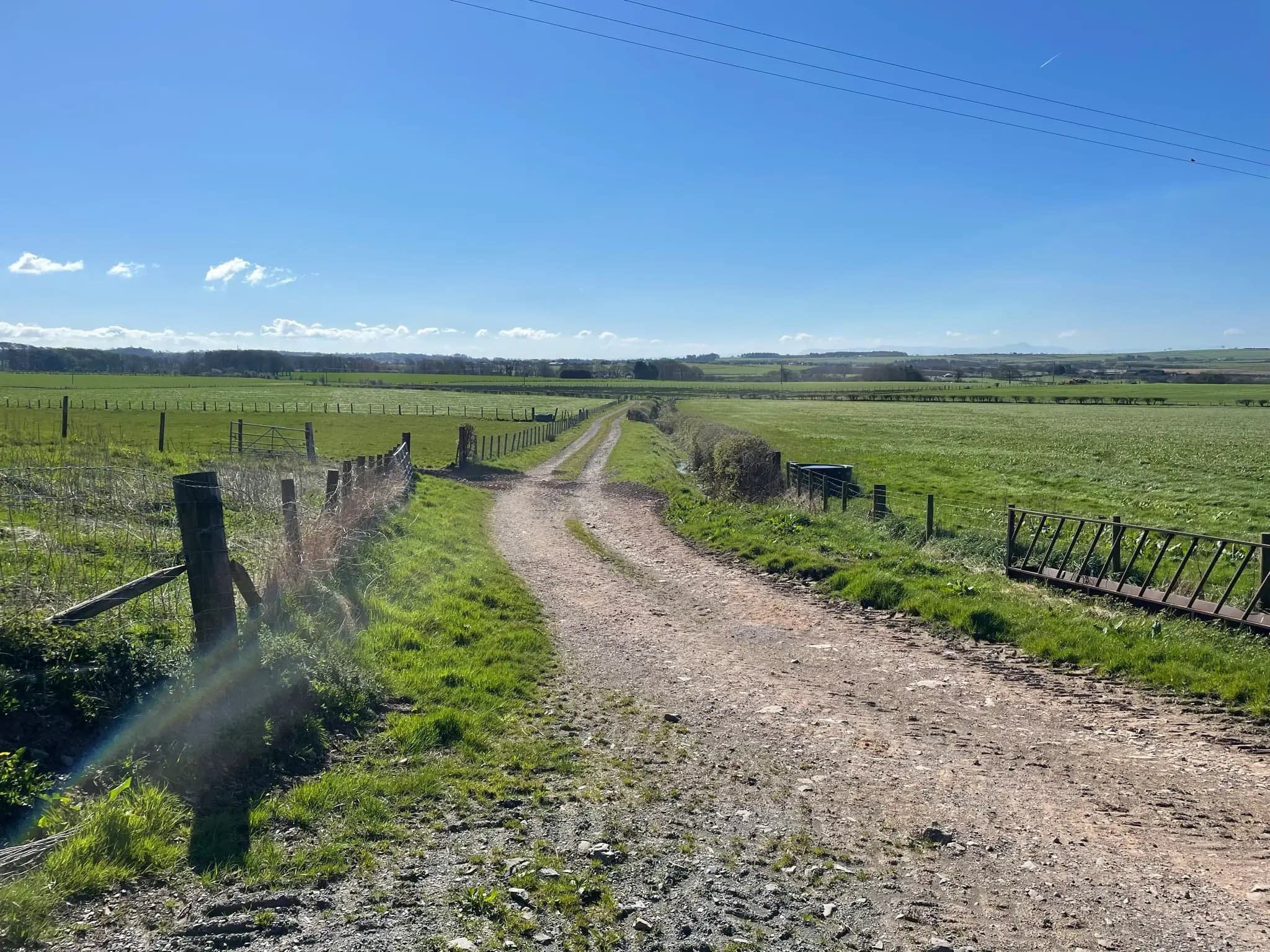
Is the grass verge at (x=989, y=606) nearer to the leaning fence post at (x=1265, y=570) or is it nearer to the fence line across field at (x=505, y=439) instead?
the leaning fence post at (x=1265, y=570)

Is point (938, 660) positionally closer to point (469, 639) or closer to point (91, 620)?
point (469, 639)

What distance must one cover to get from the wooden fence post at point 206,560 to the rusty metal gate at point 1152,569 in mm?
11499

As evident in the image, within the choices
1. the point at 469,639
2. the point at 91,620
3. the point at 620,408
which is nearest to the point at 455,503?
the point at 469,639

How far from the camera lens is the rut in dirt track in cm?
503

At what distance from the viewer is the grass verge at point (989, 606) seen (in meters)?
9.17

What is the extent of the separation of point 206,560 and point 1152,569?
466 inches

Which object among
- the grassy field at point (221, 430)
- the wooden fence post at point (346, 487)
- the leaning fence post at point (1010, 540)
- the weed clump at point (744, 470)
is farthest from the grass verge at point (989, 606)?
the grassy field at point (221, 430)

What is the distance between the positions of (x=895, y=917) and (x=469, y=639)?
21.7 ft

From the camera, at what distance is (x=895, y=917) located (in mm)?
4863

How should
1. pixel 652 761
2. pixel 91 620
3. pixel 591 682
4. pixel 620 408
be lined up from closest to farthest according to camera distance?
pixel 91 620
pixel 652 761
pixel 591 682
pixel 620 408

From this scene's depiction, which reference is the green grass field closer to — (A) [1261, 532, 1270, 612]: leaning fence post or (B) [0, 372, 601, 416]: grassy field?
(B) [0, 372, 601, 416]: grassy field

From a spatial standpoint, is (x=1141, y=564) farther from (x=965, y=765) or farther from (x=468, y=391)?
(x=468, y=391)

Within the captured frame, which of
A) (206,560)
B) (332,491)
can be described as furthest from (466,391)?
(206,560)

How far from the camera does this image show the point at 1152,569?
1137 centimetres
